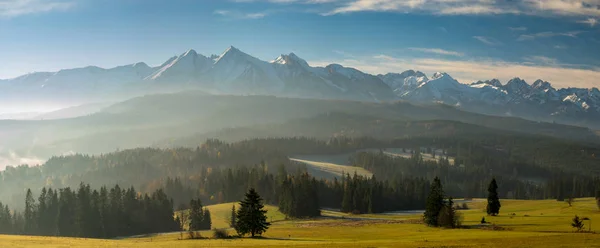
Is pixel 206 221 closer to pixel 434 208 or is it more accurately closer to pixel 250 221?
pixel 250 221

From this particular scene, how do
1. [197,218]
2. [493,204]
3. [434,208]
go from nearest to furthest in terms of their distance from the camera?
1. [434,208]
2. [493,204]
3. [197,218]

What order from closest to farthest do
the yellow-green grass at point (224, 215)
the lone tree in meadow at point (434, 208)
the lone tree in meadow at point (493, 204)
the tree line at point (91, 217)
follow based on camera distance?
1. the lone tree in meadow at point (434, 208)
2. the lone tree in meadow at point (493, 204)
3. the tree line at point (91, 217)
4. the yellow-green grass at point (224, 215)

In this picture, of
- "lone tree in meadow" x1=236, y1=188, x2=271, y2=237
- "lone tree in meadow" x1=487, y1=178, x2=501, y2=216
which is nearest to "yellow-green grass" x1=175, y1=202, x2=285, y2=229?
"lone tree in meadow" x1=487, y1=178, x2=501, y2=216

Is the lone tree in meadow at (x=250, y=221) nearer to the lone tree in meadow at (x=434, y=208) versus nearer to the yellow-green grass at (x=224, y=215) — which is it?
the lone tree in meadow at (x=434, y=208)

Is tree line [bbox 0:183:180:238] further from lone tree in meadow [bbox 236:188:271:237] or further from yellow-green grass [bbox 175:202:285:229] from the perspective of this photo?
lone tree in meadow [bbox 236:188:271:237]

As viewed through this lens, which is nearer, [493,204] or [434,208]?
[434,208]

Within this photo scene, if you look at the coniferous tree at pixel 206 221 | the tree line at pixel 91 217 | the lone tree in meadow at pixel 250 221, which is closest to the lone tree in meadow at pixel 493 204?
the lone tree in meadow at pixel 250 221

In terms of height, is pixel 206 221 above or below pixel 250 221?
below

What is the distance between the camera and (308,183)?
178375 millimetres

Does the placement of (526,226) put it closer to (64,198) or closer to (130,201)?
(130,201)

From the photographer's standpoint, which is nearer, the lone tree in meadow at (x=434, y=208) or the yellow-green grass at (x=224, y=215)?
the lone tree in meadow at (x=434, y=208)

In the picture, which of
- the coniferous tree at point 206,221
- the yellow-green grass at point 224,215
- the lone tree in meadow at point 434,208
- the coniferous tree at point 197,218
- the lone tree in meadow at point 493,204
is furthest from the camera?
the yellow-green grass at point 224,215

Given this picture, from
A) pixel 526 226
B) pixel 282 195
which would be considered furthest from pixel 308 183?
pixel 526 226

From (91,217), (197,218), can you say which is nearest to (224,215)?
(197,218)
